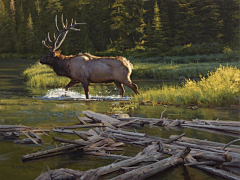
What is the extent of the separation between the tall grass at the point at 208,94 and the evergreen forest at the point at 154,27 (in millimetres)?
16440

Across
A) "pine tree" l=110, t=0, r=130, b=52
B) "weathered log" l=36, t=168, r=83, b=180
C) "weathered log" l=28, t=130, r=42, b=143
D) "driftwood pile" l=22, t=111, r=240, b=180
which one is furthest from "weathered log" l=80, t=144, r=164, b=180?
"pine tree" l=110, t=0, r=130, b=52

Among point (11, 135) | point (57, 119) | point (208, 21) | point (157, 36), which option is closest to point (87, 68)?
point (57, 119)

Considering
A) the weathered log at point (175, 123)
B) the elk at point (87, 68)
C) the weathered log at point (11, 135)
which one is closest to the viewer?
the weathered log at point (11, 135)

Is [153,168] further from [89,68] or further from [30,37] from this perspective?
[30,37]

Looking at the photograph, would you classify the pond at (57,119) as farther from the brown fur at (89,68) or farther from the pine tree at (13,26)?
the pine tree at (13,26)

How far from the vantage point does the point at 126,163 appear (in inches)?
206

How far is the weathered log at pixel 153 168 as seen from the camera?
4.75 metres

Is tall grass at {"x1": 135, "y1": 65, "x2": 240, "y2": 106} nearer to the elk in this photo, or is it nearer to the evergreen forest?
the elk

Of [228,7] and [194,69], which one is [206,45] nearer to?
[228,7]

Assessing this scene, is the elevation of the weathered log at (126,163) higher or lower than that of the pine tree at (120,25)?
lower

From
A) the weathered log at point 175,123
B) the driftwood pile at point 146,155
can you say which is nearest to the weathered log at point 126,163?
the driftwood pile at point 146,155

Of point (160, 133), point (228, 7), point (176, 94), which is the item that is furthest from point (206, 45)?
point (160, 133)

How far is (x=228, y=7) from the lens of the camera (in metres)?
32.6

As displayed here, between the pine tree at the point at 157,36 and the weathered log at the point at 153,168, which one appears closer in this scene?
the weathered log at the point at 153,168
